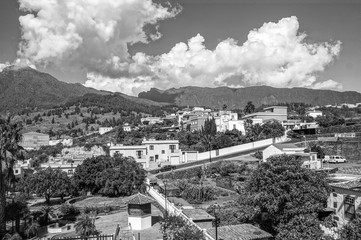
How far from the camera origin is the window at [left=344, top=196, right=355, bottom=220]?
19.0m

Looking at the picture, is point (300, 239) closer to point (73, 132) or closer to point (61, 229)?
point (61, 229)

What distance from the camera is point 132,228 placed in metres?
24.3

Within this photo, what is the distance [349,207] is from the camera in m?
19.6

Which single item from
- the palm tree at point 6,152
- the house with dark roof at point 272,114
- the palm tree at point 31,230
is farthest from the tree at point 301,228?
the house with dark roof at point 272,114

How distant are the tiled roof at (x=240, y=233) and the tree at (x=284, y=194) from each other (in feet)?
8.07

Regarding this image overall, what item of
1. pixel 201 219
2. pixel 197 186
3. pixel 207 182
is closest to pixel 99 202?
pixel 197 186

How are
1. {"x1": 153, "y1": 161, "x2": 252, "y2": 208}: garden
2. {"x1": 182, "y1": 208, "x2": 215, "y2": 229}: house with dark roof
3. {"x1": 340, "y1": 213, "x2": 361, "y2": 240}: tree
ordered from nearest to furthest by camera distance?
1. {"x1": 340, "y1": 213, "x2": 361, "y2": 240}: tree
2. {"x1": 182, "y1": 208, "x2": 215, "y2": 229}: house with dark roof
3. {"x1": 153, "y1": 161, "x2": 252, "y2": 208}: garden

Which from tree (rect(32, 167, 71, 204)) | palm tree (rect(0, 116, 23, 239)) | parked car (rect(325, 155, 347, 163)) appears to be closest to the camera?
palm tree (rect(0, 116, 23, 239))

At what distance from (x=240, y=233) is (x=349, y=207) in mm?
6854

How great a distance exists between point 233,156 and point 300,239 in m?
44.0

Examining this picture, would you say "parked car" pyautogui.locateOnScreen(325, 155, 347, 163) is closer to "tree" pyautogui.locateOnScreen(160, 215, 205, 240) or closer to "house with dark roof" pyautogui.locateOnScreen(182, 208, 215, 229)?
"house with dark roof" pyautogui.locateOnScreen(182, 208, 215, 229)

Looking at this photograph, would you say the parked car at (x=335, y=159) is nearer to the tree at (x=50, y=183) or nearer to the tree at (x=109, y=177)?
the tree at (x=109, y=177)

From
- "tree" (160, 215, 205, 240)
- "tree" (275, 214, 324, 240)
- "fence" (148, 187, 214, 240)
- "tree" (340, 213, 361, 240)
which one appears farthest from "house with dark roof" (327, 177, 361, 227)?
"tree" (160, 215, 205, 240)

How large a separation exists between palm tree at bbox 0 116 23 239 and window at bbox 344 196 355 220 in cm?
2143
